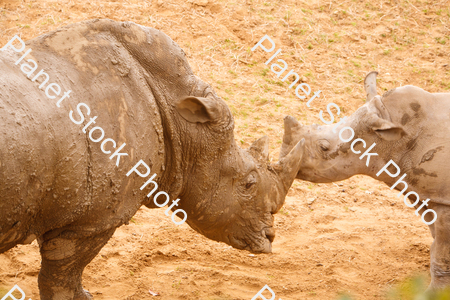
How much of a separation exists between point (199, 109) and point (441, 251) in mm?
2380

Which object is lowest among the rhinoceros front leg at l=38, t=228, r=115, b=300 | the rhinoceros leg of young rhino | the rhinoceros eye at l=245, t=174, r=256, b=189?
the rhinoceros front leg at l=38, t=228, r=115, b=300

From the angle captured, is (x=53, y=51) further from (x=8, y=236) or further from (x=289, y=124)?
(x=289, y=124)

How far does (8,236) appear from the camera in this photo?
2.92m

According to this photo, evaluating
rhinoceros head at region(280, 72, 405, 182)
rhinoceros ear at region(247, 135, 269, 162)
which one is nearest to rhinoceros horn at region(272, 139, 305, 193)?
rhinoceros ear at region(247, 135, 269, 162)

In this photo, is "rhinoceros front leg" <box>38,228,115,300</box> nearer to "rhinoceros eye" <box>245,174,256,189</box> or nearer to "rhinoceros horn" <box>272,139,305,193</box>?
"rhinoceros eye" <box>245,174,256,189</box>

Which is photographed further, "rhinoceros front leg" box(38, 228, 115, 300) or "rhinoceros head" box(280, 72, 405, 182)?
"rhinoceros head" box(280, 72, 405, 182)

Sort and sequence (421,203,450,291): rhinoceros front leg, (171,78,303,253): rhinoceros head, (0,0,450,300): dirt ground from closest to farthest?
(171,78,303,253): rhinoceros head
(421,203,450,291): rhinoceros front leg
(0,0,450,300): dirt ground

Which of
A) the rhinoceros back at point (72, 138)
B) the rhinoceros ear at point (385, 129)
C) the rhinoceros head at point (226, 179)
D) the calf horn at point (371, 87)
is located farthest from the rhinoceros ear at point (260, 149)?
the calf horn at point (371, 87)

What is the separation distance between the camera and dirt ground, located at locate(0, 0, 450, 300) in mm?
4953

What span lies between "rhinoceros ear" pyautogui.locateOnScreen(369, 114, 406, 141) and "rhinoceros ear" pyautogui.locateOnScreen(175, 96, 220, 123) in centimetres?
168

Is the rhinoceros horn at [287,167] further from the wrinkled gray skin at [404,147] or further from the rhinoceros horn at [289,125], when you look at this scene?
the rhinoceros horn at [289,125]

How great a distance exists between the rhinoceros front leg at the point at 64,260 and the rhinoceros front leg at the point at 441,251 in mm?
2674

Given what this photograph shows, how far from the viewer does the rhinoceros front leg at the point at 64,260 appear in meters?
3.24

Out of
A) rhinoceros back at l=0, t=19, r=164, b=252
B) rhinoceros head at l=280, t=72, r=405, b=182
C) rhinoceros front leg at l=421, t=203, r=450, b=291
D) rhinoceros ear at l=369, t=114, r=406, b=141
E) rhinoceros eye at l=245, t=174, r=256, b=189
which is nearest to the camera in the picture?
rhinoceros back at l=0, t=19, r=164, b=252
